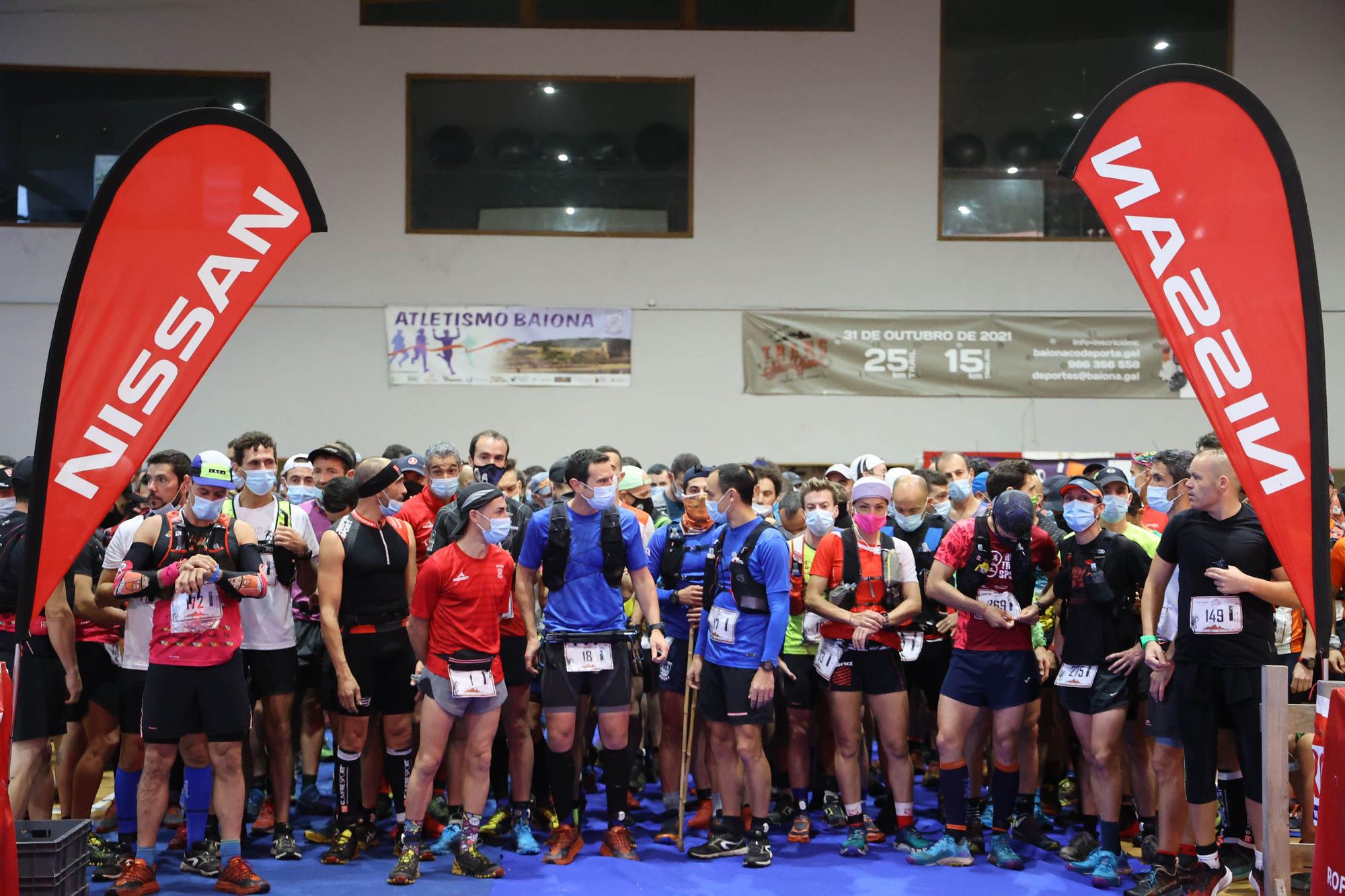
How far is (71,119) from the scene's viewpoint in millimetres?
11344

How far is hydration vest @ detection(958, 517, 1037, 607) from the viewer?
5.59 meters

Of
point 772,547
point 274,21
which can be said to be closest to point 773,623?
point 772,547

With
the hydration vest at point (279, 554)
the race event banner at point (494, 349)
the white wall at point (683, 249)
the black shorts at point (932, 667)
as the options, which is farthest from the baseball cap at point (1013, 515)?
the race event banner at point (494, 349)

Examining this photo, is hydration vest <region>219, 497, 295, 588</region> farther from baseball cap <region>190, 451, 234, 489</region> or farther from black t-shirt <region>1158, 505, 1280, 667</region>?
black t-shirt <region>1158, 505, 1280, 667</region>

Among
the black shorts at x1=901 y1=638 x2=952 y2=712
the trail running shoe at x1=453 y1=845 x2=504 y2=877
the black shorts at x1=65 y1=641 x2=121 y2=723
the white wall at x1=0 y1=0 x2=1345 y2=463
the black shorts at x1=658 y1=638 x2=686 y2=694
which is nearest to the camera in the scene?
the trail running shoe at x1=453 y1=845 x2=504 y2=877

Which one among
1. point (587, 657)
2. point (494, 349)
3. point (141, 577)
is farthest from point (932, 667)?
point (494, 349)

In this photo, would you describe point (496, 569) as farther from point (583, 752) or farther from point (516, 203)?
point (516, 203)

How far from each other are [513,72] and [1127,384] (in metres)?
6.94

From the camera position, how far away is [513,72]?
11.4m

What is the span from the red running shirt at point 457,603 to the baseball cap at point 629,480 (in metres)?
2.02

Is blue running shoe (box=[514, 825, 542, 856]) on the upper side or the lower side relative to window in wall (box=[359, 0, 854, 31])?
lower

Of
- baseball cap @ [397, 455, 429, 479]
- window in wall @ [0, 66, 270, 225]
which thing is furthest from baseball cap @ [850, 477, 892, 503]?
window in wall @ [0, 66, 270, 225]

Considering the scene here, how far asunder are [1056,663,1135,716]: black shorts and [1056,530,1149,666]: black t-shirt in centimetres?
8

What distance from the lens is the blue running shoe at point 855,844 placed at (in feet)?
19.0
